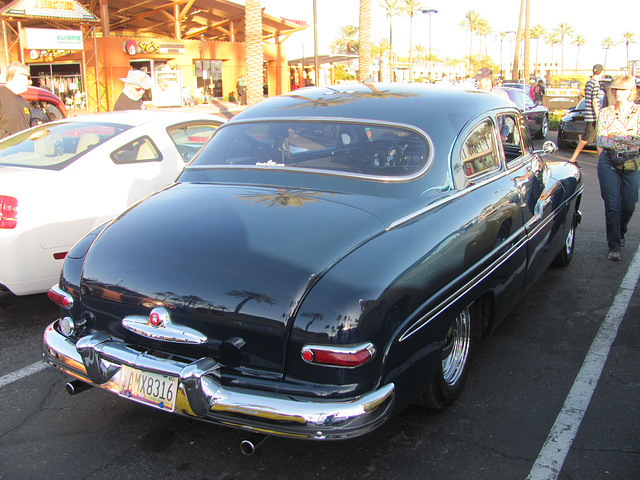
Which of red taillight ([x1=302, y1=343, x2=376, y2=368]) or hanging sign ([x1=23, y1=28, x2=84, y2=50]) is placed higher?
hanging sign ([x1=23, y1=28, x2=84, y2=50])

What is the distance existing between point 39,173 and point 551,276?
465 centimetres

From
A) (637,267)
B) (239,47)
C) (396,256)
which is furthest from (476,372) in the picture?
(239,47)

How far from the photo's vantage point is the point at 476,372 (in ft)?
12.7

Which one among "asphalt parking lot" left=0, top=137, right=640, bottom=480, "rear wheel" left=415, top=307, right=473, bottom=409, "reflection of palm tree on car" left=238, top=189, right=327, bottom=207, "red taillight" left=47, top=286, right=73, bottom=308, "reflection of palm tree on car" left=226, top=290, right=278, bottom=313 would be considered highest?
"reflection of palm tree on car" left=238, top=189, right=327, bottom=207

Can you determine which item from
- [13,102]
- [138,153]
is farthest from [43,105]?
[138,153]

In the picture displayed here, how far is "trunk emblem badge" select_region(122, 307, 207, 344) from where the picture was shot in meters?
2.60

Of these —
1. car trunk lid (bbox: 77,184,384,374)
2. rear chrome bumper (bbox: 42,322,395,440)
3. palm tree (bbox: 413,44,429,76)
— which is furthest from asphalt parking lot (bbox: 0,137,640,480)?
palm tree (bbox: 413,44,429,76)

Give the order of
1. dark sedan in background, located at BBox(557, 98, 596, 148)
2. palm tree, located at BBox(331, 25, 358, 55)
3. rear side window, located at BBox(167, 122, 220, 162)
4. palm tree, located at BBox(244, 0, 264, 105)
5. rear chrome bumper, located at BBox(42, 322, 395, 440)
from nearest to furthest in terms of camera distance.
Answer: rear chrome bumper, located at BBox(42, 322, 395, 440), rear side window, located at BBox(167, 122, 220, 162), dark sedan in background, located at BBox(557, 98, 596, 148), palm tree, located at BBox(244, 0, 264, 105), palm tree, located at BBox(331, 25, 358, 55)

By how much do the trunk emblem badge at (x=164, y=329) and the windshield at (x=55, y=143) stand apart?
9.15 feet

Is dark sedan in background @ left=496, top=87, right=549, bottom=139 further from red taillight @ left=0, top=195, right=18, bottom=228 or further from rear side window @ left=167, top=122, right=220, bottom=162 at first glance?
red taillight @ left=0, top=195, right=18, bottom=228

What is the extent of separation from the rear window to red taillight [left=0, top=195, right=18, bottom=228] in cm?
155

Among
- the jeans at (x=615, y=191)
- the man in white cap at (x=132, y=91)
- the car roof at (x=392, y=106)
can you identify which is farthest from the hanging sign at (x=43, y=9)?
the jeans at (x=615, y=191)

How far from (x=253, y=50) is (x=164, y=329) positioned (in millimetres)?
20716

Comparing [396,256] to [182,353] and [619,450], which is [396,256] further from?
[619,450]
